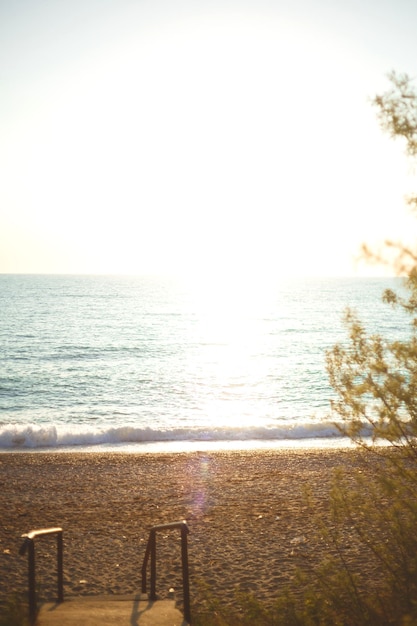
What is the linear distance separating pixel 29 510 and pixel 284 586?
22.1 ft

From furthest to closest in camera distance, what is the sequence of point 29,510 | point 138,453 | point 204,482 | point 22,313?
1. point 22,313
2. point 138,453
3. point 204,482
4. point 29,510

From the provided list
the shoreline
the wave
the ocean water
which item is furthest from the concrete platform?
the wave

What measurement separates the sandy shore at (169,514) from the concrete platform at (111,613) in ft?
6.11

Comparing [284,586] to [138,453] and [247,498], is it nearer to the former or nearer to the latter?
[247,498]

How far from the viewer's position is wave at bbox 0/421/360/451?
24516mm

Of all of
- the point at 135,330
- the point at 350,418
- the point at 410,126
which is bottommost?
the point at 135,330

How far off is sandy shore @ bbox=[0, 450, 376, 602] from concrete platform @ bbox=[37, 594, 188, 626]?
6.11ft

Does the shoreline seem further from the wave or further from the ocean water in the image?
the wave

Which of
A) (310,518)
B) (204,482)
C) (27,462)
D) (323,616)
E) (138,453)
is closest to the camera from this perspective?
(323,616)

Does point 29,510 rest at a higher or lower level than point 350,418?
lower

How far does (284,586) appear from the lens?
9.68m

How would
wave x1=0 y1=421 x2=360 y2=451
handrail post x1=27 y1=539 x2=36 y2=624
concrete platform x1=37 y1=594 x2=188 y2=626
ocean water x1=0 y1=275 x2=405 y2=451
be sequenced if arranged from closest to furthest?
concrete platform x1=37 y1=594 x2=188 y2=626
handrail post x1=27 y1=539 x2=36 y2=624
wave x1=0 y1=421 x2=360 y2=451
ocean water x1=0 y1=275 x2=405 y2=451

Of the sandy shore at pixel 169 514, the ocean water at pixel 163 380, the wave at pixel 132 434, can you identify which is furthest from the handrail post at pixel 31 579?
the wave at pixel 132 434

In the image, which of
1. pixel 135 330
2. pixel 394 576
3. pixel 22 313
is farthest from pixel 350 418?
A: pixel 22 313
